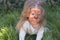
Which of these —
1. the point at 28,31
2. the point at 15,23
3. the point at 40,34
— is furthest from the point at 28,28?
the point at 15,23

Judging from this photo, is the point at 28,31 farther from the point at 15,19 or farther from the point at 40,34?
the point at 15,19

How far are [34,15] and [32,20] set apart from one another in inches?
3.0

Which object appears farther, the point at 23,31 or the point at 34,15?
the point at 23,31

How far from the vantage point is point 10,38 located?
3021 mm

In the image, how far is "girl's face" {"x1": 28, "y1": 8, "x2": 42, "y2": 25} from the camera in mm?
2818

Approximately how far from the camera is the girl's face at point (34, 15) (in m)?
2.82

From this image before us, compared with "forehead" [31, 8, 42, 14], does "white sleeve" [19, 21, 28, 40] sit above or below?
below

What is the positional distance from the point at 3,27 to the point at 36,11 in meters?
0.55

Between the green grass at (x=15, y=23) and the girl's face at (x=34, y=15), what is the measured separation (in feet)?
0.82

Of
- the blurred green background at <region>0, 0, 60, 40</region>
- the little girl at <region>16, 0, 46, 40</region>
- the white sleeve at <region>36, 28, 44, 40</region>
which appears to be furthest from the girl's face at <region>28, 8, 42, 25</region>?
the blurred green background at <region>0, 0, 60, 40</region>

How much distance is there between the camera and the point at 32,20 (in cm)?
288

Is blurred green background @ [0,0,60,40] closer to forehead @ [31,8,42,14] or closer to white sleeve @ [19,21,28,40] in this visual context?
white sleeve @ [19,21,28,40]

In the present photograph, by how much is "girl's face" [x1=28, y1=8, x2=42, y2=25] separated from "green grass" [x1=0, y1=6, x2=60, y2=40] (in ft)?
0.82

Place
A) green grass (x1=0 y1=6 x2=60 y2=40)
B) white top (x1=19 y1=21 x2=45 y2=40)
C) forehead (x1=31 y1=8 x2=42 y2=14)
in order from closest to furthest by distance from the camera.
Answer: forehead (x1=31 y1=8 x2=42 y2=14) < white top (x1=19 y1=21 x2=45 y2=40) < green grass (x1=0 y1=6 x2=60 y2=40)
